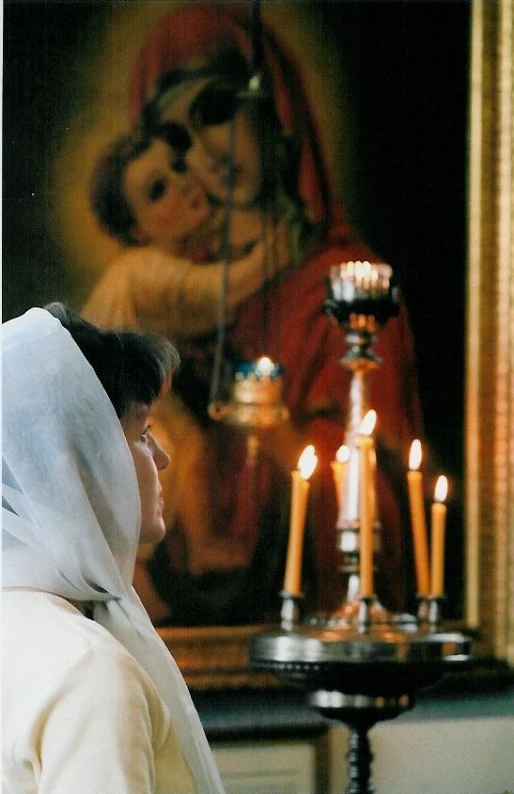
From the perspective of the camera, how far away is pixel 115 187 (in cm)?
261

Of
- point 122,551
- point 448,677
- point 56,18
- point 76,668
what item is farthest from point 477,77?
point 76,668

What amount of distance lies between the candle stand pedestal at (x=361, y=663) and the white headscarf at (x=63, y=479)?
0.87 m

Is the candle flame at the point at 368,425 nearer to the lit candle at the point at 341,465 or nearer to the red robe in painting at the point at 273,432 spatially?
the lit candle at the point at 341,465

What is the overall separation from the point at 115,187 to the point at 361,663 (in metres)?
1.16

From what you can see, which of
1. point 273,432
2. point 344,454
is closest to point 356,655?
point 344,454

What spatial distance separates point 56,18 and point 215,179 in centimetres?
46

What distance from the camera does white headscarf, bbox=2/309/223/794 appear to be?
1059 millimetres

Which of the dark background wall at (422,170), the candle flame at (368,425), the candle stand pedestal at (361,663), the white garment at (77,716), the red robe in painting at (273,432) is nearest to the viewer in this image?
the white garment at (77,716)

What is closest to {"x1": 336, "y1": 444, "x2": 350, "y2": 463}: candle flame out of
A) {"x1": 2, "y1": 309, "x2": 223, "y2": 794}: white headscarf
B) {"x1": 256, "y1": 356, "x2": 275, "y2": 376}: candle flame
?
{"x1": 256, "y1": 356, "x2": 275, "y2": 376}: candle flame

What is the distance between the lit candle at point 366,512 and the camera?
2073mm

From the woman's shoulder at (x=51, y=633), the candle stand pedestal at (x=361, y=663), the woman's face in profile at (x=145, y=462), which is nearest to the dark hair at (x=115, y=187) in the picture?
the candle stand pedestal at (x=361, y=663)

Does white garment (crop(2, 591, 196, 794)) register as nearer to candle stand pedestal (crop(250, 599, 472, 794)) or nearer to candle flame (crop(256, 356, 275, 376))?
candle stand pedestal (crop(250, 599, 472, 794))

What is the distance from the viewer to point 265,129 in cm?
270

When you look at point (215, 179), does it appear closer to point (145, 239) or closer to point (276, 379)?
point (145, 239)
